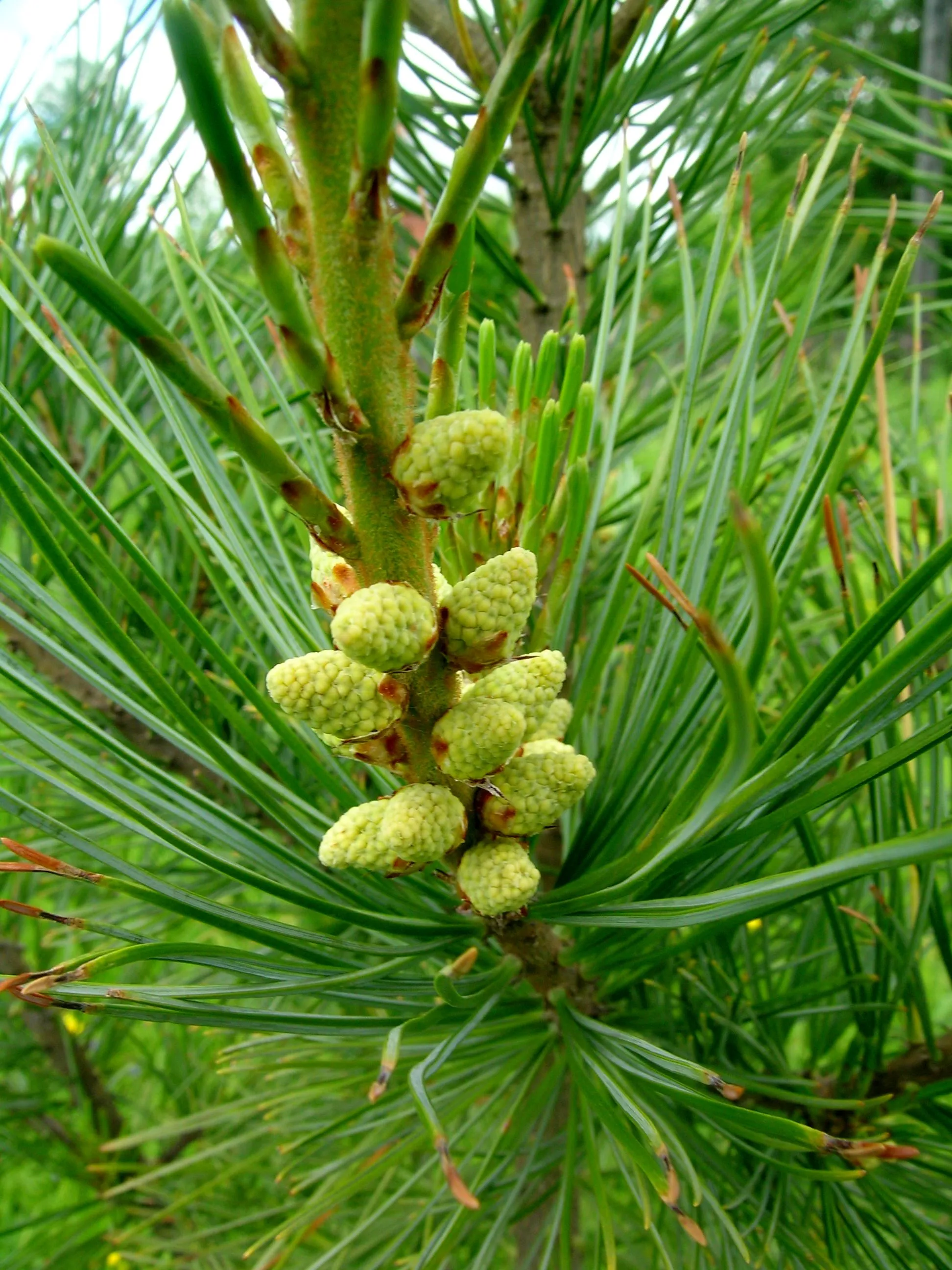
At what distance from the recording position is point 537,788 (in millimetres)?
333

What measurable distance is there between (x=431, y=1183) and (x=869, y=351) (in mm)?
711

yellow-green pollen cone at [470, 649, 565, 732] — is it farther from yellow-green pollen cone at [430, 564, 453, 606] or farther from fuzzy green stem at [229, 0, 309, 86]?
fuzzy green stem at [229, 0, 309, 86]

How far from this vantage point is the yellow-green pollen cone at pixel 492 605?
29cm

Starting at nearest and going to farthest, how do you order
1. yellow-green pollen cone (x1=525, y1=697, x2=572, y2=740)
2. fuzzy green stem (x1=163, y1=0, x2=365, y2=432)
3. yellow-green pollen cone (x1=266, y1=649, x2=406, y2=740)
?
fuzzy green stem (x1=163, y1=0, x2=365, y2=432)
yellow-green pollen cone (x1=266, y1=649, x2=406, y2=740)
yellow-green pollen cone (x1=525, y1=697, x2=572, y2=740)

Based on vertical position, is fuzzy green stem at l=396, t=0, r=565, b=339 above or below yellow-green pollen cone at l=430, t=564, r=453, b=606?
above

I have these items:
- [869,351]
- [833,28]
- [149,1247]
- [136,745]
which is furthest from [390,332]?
[833,28]

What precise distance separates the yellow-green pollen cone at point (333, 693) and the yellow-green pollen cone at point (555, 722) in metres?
0.10

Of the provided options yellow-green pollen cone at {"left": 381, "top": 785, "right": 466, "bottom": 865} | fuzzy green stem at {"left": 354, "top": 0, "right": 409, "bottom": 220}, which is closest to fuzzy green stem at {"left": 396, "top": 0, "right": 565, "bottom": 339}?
fuzzy green stem at {"left": 354, "top": 0, "right": 409, "bottom": 220}

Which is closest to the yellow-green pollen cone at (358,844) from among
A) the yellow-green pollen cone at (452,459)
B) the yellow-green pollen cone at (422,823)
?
the yellow-green pollen cone at (422,823)

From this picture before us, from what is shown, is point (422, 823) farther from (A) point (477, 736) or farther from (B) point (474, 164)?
(B) point (474, 164)

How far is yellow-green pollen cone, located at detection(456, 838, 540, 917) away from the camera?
32 cm

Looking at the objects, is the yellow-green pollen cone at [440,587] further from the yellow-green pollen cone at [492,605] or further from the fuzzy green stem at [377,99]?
the fuzzy green stem at [377,99]

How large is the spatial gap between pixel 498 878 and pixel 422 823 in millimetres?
40

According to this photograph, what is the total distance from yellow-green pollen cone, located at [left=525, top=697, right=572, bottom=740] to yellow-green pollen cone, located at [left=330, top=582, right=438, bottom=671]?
4.6 inches
